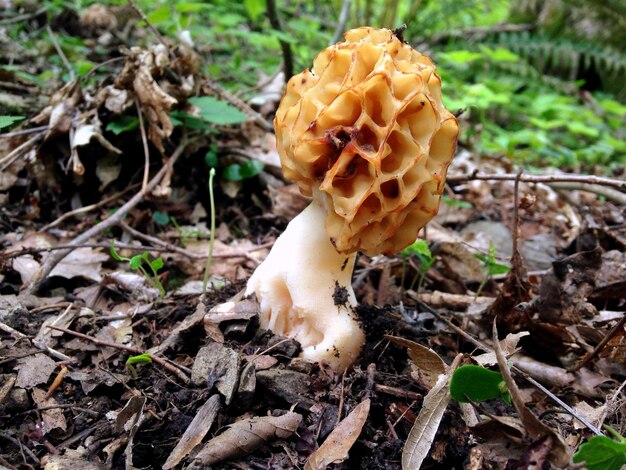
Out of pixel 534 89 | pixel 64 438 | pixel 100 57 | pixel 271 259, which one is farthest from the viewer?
pixel 534 89

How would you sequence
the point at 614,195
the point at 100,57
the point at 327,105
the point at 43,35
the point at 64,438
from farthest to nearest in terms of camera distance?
the point at 43,35 < the point at 100,57 < the point at 614,195 < the point at 327,105 < the point at 64,438

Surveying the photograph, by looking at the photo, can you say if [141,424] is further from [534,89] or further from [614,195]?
[534,89]

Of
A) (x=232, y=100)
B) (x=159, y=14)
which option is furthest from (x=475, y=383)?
(x=159, y=14)

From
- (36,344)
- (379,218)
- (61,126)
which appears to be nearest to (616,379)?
(379,218)

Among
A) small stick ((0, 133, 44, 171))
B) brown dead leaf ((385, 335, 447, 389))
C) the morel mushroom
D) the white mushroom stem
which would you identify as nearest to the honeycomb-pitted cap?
the morel mushroom

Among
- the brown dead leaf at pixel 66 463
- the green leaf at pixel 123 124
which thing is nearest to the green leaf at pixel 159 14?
the green leaf at pixel 123 124
